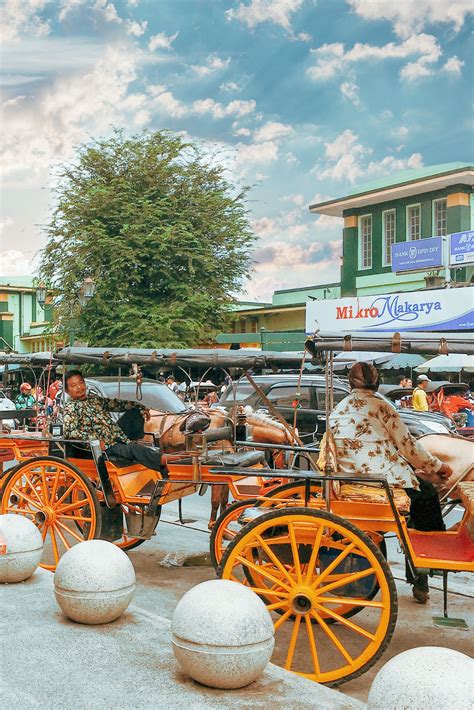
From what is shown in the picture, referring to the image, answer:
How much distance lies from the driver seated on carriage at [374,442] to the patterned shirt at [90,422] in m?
3.26

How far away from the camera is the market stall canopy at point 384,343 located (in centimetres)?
603

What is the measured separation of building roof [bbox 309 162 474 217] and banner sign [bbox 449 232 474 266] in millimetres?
3938

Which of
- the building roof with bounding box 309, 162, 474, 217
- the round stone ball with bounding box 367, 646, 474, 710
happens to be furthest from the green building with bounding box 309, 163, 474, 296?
the round stone ball with bounding box 367, 646, 474, 710

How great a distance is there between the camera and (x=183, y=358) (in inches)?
336

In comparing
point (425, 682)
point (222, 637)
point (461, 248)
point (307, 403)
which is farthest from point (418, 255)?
point (425, 682)

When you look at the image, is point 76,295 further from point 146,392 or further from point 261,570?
point 261,570

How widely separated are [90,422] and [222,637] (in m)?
4.65

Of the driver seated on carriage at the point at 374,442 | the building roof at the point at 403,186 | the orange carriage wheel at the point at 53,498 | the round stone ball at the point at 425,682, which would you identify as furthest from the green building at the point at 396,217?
the round stone ball at the point at 425,682

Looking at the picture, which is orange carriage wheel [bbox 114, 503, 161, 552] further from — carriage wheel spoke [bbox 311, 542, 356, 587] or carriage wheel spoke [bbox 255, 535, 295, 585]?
carriage wheel spoke [bbox 311, 542, 356, 587]

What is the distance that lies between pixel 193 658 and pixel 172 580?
3651 mm

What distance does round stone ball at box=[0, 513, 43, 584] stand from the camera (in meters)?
6.83

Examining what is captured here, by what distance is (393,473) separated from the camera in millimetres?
6258

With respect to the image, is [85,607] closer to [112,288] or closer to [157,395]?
[157,395]

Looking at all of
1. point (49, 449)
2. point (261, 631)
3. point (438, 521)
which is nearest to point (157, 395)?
point (49, 449)
